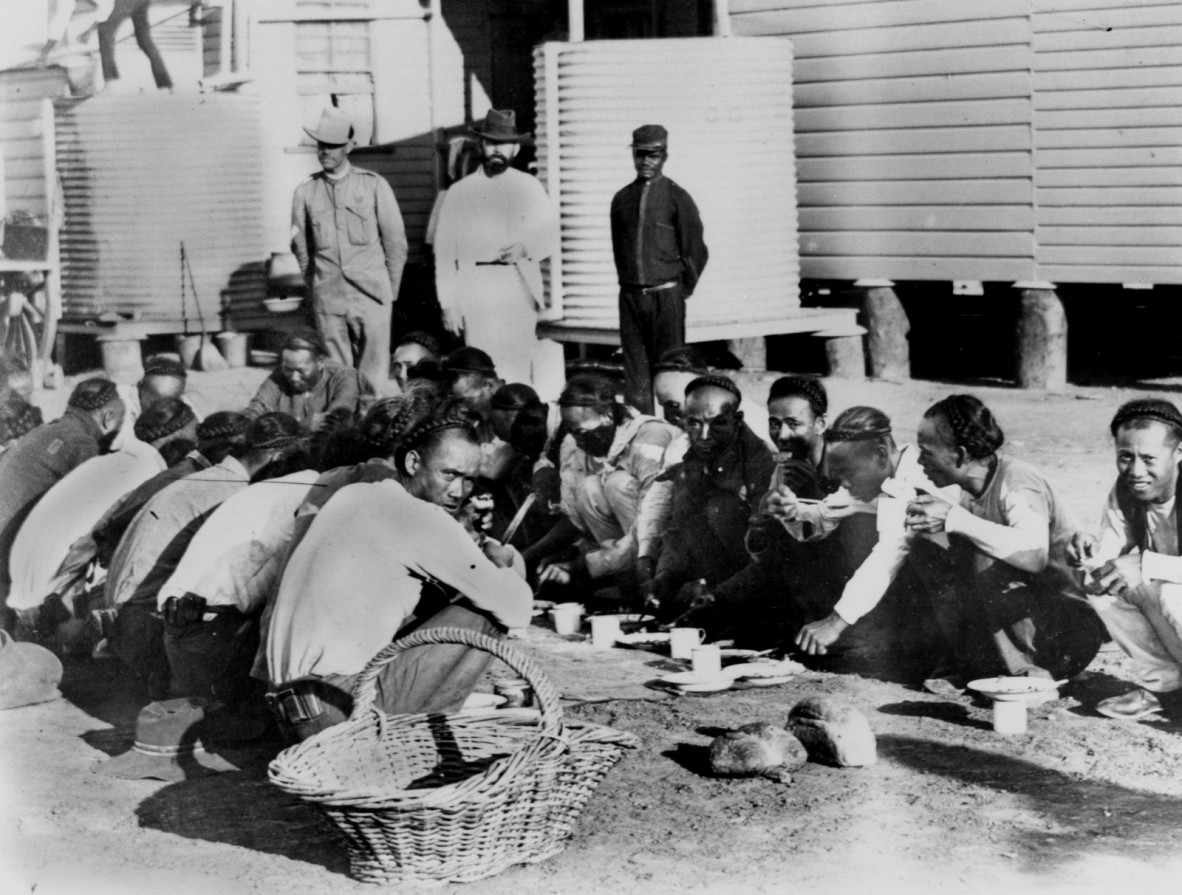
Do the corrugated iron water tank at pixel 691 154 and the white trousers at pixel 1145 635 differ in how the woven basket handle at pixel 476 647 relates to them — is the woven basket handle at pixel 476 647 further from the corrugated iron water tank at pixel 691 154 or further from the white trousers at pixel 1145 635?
the corrugated iron water tank at pixel 691 154

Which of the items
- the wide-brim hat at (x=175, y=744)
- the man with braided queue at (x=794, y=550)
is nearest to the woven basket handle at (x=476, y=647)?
the wide-brim hat at (x=175, y=744)

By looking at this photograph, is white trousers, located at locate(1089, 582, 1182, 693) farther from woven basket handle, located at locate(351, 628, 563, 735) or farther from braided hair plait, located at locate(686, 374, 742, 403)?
braided hair plait, located at locate(686, 374, 742, 403)

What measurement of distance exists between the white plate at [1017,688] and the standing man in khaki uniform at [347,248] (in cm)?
676

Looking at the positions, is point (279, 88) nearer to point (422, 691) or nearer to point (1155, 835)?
point (422, 691)

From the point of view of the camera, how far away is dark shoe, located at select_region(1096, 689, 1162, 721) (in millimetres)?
6566

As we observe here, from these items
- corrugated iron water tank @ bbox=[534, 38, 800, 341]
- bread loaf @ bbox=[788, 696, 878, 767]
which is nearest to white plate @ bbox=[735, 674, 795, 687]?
bread loaf @ bbox=[788, 696, 878, 767]

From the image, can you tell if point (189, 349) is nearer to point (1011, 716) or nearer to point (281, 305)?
point (281, 305)

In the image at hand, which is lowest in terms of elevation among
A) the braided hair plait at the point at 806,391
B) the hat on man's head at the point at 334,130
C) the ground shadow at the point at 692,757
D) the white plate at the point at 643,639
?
the ground shadow at the point at 692,757

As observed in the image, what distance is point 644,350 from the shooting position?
11.8 meters

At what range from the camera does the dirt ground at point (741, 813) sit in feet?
17.4

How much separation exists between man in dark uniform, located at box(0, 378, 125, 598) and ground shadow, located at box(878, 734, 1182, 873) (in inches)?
175

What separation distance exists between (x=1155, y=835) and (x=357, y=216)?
847 cm

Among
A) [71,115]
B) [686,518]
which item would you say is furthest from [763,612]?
[71,115]

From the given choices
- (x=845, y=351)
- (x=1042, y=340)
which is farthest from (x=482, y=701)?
(x=845, y=351)
